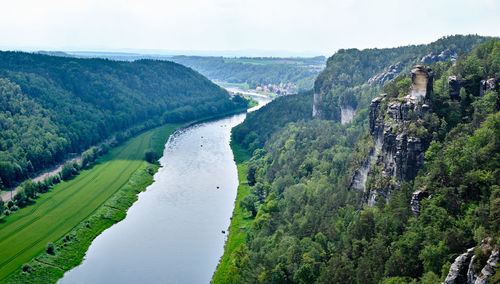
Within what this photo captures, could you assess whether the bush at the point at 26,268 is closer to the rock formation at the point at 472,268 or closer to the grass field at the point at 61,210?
the grass field at the point at 61,210

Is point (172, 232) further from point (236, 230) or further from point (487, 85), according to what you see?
point (487, 85)

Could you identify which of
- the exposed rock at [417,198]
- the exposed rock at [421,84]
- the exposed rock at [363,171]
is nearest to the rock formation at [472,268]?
the exposed rock at [417,198]

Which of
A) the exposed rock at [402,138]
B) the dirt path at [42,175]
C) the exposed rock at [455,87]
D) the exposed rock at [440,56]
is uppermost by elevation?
the exposed rock at [440,56]

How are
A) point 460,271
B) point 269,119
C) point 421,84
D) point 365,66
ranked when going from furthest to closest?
point 365,66 → point 269,119 → point 421,84 → point 460,271

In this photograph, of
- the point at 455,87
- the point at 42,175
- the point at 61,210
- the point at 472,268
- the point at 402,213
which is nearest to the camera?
the point at 472,268

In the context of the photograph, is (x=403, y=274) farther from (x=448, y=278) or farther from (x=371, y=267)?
(x=448, y=278)

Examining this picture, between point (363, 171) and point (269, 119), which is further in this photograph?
point (269, 119)

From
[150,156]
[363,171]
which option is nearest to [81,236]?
[150,156]
